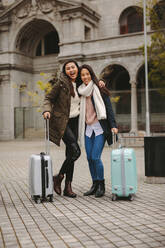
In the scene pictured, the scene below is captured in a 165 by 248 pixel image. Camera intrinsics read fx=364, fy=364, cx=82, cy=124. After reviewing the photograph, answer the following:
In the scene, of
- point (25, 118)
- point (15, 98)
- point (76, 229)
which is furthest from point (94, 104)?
point (15, 98)

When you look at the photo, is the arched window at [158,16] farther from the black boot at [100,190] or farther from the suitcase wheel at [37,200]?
the suitcase wheel at [37,200]

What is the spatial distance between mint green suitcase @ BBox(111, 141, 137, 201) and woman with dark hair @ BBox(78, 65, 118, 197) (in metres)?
0.40

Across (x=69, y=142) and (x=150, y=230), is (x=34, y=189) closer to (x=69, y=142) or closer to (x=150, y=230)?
(x=69, y=142)

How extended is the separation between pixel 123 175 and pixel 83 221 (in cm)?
142

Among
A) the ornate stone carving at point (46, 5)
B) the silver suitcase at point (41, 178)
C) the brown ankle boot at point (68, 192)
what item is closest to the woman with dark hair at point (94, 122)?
the brown ankle boot at point (68, 192)

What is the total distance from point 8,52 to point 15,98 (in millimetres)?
4096

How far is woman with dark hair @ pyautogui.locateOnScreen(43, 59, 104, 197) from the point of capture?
19.6ft

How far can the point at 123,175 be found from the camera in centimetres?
565

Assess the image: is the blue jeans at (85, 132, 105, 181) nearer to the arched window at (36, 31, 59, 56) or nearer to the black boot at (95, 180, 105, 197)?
the black boot at (95, 180, 105, 197)

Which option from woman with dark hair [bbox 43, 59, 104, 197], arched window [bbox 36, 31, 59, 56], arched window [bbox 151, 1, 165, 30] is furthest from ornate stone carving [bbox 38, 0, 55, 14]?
woman with dark hair [bbox 43, 59, 104, 197]

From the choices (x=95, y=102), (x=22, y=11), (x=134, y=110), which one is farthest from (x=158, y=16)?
(x=95, y=102)

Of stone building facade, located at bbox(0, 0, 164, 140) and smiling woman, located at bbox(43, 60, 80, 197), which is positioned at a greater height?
stone building facade, located at bbox(0, 0, 164, 140)

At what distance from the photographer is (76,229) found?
4.09 m

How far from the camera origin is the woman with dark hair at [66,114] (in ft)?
19.6
